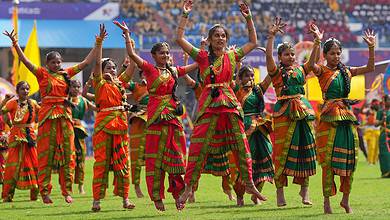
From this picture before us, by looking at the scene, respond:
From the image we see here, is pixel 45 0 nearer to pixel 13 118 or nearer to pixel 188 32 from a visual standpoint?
pixel 188 32

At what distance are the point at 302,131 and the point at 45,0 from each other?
2874 centimetres

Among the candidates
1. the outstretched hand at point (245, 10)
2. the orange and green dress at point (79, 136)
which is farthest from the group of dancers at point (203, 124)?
the orange and green dress at point (79, 136)

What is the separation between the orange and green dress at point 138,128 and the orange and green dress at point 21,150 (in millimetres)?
1436

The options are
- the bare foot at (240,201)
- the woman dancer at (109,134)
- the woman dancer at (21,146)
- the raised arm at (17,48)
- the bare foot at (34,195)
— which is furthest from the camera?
the bare foot at (34,195)

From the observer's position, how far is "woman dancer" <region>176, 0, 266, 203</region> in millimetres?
10789

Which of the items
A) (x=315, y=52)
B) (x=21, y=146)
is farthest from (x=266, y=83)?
(x=21, y=146)

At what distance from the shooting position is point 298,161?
12.1 metres

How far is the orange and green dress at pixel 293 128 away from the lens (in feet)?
39.5

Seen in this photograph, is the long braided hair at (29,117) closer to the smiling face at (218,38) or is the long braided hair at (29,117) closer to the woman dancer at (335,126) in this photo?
the smiling face at (218,38)

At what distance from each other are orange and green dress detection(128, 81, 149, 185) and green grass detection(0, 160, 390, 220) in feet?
1.60

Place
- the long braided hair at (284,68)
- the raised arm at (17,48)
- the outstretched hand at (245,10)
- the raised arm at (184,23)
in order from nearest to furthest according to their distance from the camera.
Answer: the raised arm at (184,23), the outstretched hand at (245,10), the long braided hair at (284,68), the raised arm at (17,48)

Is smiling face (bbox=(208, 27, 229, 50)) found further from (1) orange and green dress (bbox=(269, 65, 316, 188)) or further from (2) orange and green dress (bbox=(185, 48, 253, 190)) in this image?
(1) orange and green dress (bbox=(269, 65, 316, 188))

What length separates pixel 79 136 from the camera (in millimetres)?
16734

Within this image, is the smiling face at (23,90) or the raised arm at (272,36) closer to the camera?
the raised arm at (272,36)
